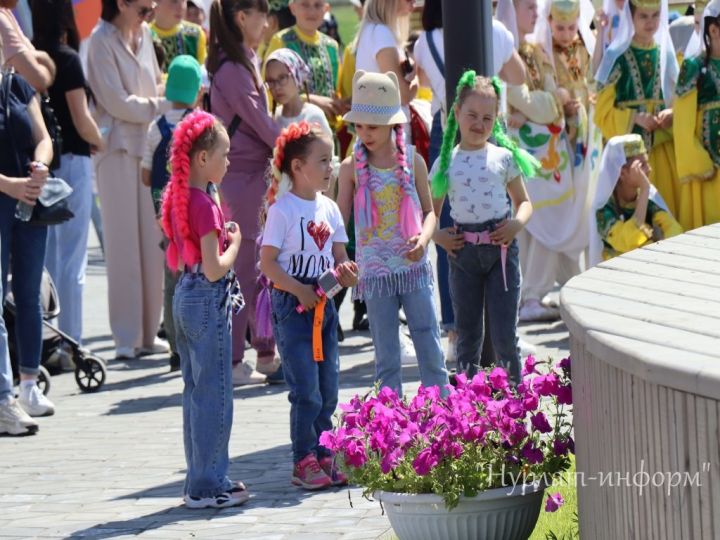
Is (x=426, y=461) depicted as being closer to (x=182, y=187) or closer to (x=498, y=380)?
(x=498, y=380)

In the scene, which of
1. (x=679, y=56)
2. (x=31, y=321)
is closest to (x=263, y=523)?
(x=31, y=321)

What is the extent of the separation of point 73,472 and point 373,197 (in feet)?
5.67

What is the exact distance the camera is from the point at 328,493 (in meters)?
6.12

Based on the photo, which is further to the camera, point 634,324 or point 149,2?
point 149,2

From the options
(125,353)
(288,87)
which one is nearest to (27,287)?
(288,87)

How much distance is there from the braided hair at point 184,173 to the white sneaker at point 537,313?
4.93 metres

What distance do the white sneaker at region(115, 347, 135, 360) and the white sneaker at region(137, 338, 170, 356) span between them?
0.32 ft

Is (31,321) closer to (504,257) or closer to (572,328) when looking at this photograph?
(504,257)

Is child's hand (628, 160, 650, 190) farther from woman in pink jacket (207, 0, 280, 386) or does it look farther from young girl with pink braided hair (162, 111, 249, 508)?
young girl with pink braided hair (162, 111, 249, 508)

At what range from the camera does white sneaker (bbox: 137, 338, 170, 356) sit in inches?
396

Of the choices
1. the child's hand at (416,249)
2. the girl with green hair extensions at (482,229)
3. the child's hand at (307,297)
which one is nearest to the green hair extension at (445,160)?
the girl with green hair extensions at (482,229)

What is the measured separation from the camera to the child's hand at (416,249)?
21.7 ft

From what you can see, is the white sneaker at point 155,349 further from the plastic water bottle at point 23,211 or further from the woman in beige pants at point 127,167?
the plastic water bottle at point 23,211

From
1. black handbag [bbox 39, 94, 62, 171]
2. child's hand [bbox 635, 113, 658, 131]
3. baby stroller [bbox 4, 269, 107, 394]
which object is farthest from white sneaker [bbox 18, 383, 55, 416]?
child's hand [bbox 635, 113, 658, 131]
